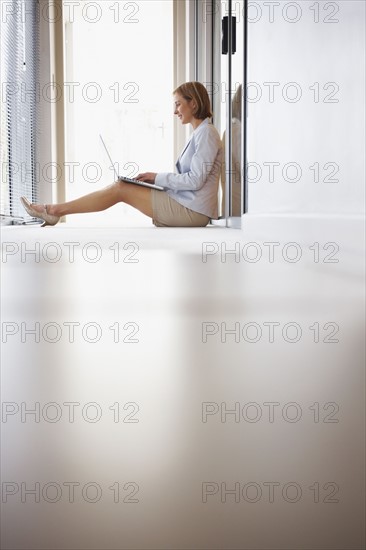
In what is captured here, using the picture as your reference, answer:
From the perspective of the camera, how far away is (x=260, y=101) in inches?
49.2

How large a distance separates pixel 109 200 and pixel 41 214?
14 centimetres

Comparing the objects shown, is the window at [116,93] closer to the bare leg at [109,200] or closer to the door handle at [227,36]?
the bare leg at [109,200]

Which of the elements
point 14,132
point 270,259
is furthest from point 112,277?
point 14,132

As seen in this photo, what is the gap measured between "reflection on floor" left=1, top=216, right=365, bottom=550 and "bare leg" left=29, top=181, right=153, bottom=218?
0.82 feet

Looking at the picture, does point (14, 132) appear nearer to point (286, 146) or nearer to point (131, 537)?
point (286, 146)

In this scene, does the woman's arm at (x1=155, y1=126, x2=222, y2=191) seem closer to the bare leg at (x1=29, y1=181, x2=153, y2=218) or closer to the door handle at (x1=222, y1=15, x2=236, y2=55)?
the bare leg at (x1=29, y1=181, x2=153, y2=218)

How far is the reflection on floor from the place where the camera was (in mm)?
510

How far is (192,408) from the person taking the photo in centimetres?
63

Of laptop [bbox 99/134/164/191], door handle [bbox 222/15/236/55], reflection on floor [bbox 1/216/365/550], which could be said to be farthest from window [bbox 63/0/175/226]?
reflection on floor [bbox 1/216/365/550]

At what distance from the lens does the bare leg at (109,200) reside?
3.93 feet

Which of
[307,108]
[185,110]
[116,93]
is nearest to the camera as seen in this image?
[307,108]

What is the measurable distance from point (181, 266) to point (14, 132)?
1.49 feet

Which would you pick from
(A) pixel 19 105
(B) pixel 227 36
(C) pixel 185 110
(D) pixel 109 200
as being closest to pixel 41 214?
(D) pixel 109 200

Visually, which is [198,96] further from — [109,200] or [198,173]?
[109,200]
